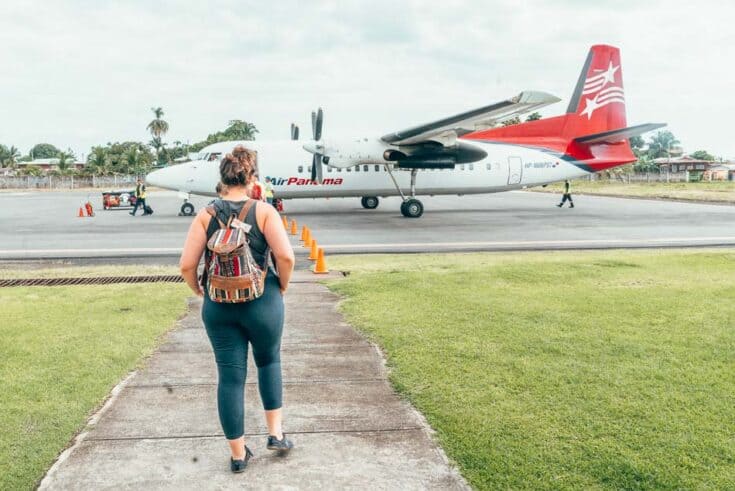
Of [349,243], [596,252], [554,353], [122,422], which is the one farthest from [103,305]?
[596,252]

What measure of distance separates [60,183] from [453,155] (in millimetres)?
64496

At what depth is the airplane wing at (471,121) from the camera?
18.5m

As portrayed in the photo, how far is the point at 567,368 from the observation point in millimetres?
5520

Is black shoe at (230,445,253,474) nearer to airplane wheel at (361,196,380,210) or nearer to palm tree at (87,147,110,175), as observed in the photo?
airplane wheel at (361,196,380,210)

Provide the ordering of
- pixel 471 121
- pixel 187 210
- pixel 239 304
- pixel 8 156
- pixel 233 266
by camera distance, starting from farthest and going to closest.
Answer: pixel 8 156, pixel 187 210, pixel 471 121, pixel 239 304, pixel 233 266

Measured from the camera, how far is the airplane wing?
18.5 m

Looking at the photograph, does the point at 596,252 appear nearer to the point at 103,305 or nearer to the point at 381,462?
the point at 103,305

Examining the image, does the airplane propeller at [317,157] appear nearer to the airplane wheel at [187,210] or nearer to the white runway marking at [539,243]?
the airplane wheel at [187,210]

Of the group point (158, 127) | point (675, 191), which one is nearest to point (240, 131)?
point (158, 127)

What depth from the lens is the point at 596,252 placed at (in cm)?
1410

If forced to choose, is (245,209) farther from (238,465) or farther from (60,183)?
(60,183)

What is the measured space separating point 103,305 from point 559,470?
21.5 feet

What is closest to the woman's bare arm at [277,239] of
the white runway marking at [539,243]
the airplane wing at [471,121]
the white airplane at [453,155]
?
the white runway marking at [539,243]

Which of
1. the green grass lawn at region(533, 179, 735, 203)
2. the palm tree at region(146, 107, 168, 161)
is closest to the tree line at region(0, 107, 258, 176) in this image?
the palm tree at region(146, 107, 168, 161)
